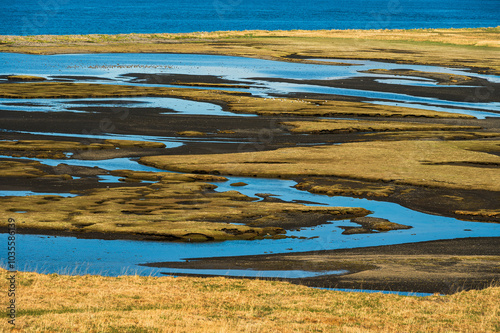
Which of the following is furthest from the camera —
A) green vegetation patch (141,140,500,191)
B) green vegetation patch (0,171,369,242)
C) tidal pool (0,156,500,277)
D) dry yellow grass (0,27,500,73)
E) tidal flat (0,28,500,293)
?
dry yellow grass (0,27,500,73)

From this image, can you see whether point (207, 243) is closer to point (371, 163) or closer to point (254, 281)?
point (254, 281)

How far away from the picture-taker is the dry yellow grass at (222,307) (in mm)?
16922

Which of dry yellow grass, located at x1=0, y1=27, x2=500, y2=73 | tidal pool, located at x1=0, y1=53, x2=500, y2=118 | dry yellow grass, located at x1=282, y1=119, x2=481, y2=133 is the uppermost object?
dry yellow grass, located at x1=0, y1=27, x2=500, y2=73

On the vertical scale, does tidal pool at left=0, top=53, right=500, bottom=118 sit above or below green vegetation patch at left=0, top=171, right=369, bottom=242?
above

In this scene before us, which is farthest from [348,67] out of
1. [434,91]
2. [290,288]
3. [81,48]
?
[290,288]

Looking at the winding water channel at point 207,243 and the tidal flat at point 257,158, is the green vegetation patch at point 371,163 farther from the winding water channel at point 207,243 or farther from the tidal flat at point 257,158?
the winding water channel at point 207,243

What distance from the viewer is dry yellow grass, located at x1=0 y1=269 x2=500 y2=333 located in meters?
16.9

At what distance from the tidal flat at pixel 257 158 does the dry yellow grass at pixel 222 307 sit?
286 cm

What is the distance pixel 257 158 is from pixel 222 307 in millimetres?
26105

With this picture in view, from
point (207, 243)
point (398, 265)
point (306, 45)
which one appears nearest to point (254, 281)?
point (398, 265)

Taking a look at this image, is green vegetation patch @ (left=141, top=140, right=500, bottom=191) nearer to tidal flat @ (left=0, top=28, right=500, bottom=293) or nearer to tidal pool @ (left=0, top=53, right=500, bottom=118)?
tidal flat @ (left=0, top=28, right=500, bottom=293)

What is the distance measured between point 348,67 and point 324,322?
99.8 m

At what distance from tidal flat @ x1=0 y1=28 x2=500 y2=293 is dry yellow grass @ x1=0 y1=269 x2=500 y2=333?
2.86 meters

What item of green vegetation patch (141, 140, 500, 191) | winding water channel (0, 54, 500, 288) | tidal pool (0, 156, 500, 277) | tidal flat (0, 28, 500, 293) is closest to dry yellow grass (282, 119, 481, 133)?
tidal flat (0, 28, 500, 293)
